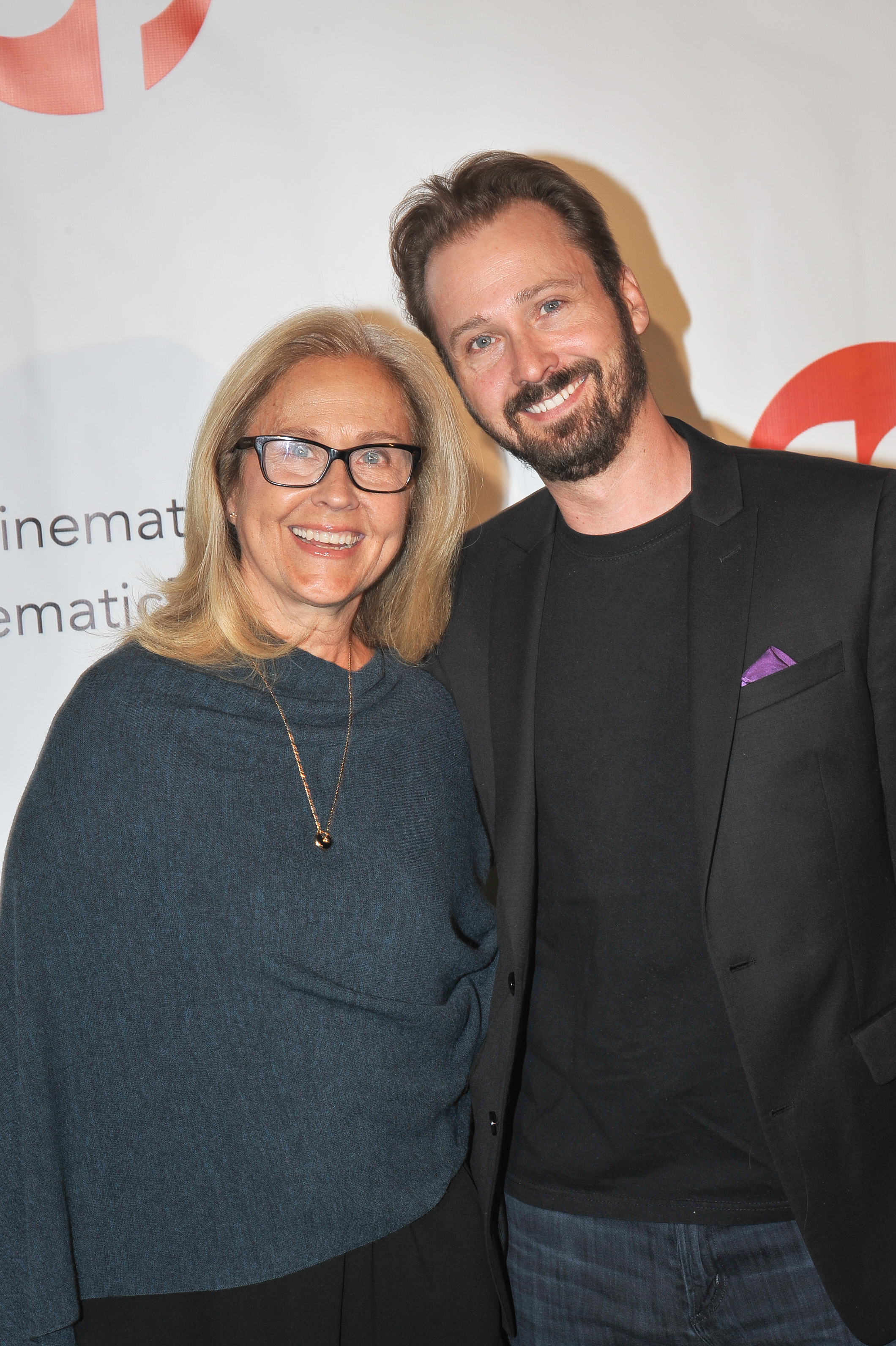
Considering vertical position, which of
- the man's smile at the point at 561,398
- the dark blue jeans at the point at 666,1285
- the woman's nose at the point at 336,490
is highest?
the man's smile at the point at 561,398

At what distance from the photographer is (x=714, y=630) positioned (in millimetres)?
1584

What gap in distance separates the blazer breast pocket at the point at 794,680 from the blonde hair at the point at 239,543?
2.46 feet

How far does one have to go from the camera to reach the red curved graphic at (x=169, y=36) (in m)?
2.40

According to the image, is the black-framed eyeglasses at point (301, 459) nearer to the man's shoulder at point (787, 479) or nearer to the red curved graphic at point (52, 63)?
the man's shoulder at point (787, 479)

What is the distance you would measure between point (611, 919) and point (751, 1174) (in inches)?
18.3

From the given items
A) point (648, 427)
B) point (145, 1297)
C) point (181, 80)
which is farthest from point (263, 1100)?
point (181, 80)

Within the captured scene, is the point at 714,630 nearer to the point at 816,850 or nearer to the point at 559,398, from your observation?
the point at 816,850

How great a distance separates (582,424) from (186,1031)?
47.6 inches

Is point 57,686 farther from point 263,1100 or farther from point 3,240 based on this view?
point 263,1100

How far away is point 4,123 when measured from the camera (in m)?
2.42

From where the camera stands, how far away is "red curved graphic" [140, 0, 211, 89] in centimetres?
240

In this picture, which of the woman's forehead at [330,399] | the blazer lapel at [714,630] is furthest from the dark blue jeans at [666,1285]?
the woman's forehead at [330,399]

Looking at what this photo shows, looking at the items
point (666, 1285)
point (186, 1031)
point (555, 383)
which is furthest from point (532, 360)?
point (666, 1285)

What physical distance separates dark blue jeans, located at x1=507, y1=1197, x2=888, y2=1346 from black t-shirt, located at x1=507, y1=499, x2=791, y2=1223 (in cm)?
6
